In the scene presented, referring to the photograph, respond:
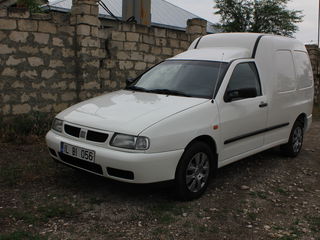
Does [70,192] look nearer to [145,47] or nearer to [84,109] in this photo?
[84,109]

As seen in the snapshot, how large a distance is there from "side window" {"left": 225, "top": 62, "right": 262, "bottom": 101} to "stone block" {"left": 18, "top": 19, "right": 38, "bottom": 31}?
13.6 ft

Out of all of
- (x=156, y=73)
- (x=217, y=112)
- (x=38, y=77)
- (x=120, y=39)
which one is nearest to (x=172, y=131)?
(x=217, y=112)

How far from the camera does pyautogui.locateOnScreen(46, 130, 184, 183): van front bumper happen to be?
3.83 m

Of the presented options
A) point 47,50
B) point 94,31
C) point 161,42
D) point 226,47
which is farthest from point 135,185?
point 161,42

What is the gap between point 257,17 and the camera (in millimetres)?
25734

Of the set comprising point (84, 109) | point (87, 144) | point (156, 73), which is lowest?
point (87, 144)

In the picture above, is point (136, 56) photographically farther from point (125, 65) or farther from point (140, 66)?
point (125, 65)

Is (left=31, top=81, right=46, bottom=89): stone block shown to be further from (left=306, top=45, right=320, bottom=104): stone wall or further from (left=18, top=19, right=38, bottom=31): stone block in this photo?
(left=306, top=45, right=320, bottom=104): stone wall

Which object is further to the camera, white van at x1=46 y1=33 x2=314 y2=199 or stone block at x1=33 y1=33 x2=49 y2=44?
stone block at x1=33 y1=33 x2=49 y2=44

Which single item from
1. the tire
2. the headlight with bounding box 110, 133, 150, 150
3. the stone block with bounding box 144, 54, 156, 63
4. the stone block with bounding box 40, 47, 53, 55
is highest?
the stone block with bounding box 40, 47, 53, 55

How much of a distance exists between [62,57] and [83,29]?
70 centimetres

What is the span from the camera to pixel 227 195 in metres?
4.67

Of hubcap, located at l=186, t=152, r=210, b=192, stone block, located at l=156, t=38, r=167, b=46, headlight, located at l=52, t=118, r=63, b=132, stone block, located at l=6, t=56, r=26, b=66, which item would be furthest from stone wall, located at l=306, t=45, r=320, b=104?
headlight, located at l=52, t=118, r=63, b=132

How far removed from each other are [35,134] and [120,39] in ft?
9.73
